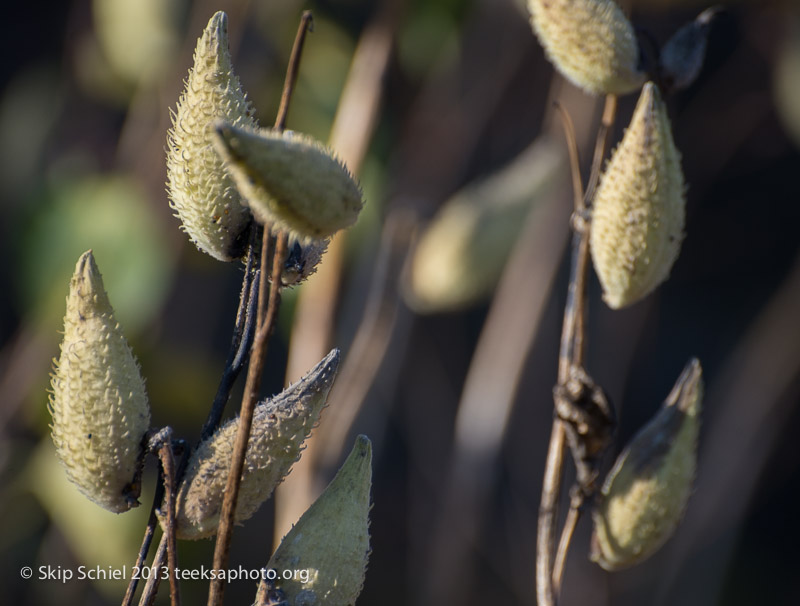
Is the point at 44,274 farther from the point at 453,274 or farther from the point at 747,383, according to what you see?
the point at 747,383

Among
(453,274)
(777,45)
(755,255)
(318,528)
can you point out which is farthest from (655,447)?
(755,255)

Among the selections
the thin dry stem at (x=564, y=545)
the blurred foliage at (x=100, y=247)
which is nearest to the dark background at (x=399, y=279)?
the blurred foliage at (x=100, y=247)

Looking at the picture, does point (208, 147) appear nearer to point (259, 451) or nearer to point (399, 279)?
point (259, 451)

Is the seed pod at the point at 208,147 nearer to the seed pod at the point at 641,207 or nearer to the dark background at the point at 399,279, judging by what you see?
the seed pod at the point at 641,207

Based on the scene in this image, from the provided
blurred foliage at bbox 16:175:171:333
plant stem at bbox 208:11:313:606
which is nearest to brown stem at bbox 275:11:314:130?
plant stem at bbox 208:11:313:606

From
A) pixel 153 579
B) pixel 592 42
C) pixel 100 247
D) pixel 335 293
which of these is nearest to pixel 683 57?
pixel 592 42
